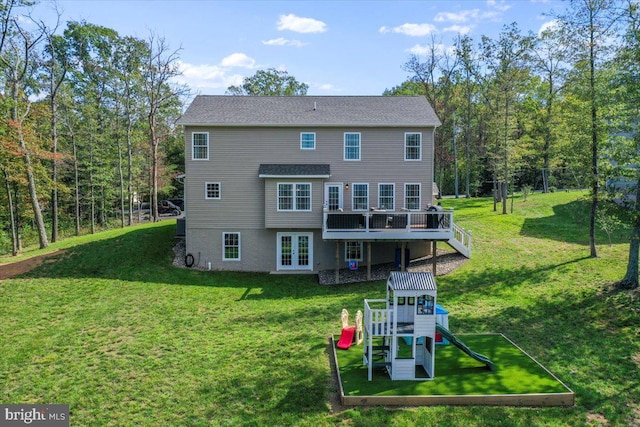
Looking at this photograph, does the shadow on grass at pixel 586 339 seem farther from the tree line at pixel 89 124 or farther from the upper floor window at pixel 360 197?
the tree line at pixel 89 124

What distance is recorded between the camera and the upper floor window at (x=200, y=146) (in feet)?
68.5

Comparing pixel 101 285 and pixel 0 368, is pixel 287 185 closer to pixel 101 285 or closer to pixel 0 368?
pixel 101 285

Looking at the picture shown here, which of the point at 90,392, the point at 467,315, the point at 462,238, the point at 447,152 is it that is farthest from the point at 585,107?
the point at 447,152

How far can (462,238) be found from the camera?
65.7 ft

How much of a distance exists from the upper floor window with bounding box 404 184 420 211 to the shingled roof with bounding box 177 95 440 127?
3.10 metres

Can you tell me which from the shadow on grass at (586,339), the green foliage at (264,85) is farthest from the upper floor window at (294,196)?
the green foliage at (264,85)

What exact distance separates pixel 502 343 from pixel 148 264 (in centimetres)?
1645

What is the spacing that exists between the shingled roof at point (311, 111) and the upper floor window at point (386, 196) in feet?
10.1

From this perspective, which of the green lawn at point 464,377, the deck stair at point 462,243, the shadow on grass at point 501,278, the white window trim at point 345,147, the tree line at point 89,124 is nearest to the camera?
the green lawn at point 464,377

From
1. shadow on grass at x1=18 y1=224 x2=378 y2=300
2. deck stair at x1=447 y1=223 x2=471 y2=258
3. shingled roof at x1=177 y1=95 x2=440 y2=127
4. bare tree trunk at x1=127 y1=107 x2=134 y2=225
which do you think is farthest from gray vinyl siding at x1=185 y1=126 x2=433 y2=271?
bare tree trunk at x1=127 y1=107 x2=134 y2=225

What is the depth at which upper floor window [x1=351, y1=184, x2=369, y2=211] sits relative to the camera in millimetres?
21053

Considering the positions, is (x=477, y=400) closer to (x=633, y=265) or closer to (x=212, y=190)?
(x=633, y=265)

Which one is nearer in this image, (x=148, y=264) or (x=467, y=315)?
(x=467, y=315)

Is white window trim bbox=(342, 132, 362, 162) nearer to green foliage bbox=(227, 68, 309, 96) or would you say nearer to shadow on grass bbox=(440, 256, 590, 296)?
shadow on grass bbox=(440, 256, 590, 296)
